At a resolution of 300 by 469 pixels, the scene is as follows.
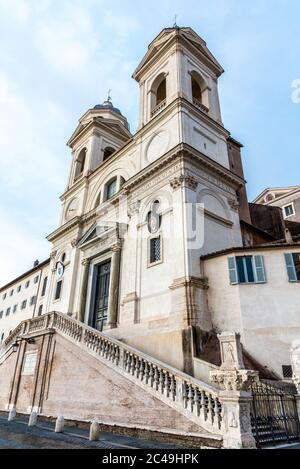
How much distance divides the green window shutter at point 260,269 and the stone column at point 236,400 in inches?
232

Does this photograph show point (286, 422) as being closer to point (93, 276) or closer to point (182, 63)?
point (93, 276)

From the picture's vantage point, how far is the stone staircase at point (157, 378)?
7512 mm

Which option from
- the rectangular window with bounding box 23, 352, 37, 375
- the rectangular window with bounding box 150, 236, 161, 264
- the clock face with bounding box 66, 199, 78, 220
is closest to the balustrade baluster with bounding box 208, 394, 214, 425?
the rectangular window with bounding box 150, 236, 161, 264

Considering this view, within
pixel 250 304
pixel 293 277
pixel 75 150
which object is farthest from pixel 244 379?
pixel 75 150

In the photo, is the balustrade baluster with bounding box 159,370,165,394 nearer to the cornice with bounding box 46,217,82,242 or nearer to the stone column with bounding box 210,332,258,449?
the stone column with bounding box 210,332,258,449

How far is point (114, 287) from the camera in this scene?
17188 mm

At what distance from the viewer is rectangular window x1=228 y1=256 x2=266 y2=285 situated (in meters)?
12.8

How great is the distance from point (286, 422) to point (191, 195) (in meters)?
9.90

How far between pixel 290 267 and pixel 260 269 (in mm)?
1129

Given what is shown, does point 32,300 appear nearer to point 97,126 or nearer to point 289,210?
point 97,126

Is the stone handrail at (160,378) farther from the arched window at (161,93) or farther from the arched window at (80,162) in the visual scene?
the arched window at (161,93)

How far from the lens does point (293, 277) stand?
12.5m

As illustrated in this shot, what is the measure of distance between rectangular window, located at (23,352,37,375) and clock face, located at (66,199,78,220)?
11.6 metres

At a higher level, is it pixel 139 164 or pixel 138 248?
pixel 139 164
